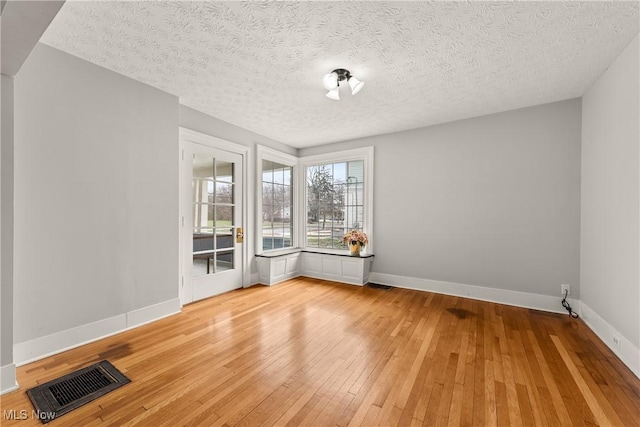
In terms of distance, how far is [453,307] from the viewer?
3539mm

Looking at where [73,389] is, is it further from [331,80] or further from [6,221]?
[331,80]

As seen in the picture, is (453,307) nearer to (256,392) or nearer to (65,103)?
(256,392)

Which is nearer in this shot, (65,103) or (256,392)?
(256,392)

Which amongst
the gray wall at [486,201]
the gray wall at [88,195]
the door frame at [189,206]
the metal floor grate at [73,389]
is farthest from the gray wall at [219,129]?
the metal floor grate at [73,389]

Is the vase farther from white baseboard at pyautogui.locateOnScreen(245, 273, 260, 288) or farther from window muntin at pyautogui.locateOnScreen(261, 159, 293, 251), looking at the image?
white baseboard at pyautogui.locateOnScreen(245, 273, 260, 288)

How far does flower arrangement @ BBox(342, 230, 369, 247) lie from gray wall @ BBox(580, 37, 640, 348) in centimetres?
279

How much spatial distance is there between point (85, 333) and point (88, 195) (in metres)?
1.28

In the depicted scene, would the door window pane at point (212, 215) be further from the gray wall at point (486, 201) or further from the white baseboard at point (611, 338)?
the white baseboard at point (611, 338)

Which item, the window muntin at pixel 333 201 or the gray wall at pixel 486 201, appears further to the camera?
the window muntin at pixel 333 201

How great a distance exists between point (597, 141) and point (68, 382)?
520 cm

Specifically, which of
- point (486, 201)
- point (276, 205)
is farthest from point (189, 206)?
point (486, 201)

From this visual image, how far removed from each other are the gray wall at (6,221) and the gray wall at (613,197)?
15.1ft

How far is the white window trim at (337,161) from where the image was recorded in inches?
189

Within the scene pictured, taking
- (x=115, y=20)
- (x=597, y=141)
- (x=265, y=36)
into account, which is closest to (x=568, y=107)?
(x=597, y=141)
